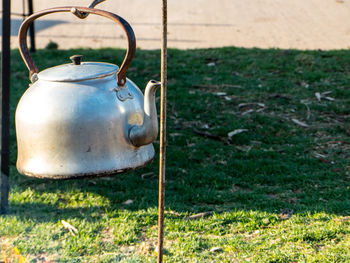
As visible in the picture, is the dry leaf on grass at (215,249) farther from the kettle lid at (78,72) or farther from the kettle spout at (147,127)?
the kettle lid at (78,72)

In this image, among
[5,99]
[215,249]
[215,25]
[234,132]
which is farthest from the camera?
[215,25]

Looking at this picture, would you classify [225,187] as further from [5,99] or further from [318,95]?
[318,95]

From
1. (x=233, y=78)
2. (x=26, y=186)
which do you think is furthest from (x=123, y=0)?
(x=26, y=186)

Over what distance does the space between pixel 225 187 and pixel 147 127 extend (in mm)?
2856

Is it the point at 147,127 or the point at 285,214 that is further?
the point at 285,214

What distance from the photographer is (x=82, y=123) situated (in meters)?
1.91

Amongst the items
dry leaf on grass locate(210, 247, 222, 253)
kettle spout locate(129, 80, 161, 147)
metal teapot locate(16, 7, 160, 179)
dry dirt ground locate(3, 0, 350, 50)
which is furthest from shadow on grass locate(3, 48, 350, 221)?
metal teapot locate(16, 7, 160, 179)

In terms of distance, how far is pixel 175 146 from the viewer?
559cm

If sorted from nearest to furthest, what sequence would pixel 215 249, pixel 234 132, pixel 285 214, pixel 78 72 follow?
pixel 78 72, pixel 215 249, pixel 285 214, pixel 234 132

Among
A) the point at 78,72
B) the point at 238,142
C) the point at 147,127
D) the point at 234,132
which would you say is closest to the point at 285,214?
the point at 238,142

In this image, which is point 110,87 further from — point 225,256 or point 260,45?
point 260,45

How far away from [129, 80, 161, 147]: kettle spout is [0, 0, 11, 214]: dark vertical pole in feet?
6.21

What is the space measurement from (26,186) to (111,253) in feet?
4.96

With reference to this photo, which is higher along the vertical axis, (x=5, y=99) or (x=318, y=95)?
(x=5, y=99)
